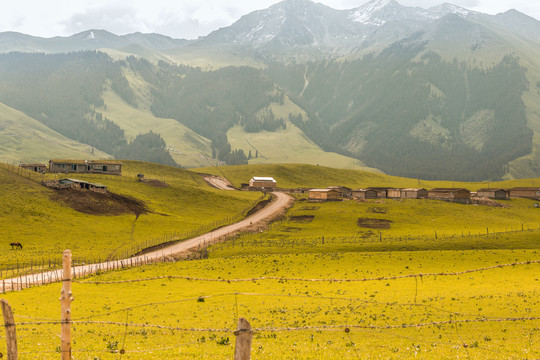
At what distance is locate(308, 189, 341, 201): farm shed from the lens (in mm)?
177250

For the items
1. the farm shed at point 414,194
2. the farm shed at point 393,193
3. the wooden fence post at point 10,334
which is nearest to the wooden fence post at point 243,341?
the wooden fence post at point 10,334

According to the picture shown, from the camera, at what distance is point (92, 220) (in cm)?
12625

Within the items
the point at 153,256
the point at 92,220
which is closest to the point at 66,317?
the point at 153,256

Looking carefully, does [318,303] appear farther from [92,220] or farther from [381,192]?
[381,192]

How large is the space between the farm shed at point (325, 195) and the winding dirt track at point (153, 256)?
17553mm

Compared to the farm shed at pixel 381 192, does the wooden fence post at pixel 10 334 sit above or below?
below

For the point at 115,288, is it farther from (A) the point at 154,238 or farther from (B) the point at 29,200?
(B) the point at 29,200

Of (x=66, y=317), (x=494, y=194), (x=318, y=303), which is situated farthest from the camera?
(x=494, y=194)

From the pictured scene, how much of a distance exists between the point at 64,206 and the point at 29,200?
9.60 meters

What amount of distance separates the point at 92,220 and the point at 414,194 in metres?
127

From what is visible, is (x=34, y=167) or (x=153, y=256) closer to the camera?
(x=153, y=256)

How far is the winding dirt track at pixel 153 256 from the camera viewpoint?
60.1 meters

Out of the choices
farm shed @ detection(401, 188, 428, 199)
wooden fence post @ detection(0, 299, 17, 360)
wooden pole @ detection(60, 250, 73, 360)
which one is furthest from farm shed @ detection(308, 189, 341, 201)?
wooden fence post @ detection(0, 299, 17, 360)

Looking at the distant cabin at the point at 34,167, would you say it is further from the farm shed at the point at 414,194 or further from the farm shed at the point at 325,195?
the farm shed at the point at 414,194
